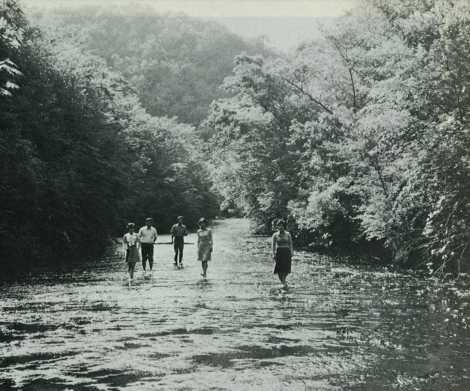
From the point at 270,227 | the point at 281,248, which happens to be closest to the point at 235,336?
the point at 281,248

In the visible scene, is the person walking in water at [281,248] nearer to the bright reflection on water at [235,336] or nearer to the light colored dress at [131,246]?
the bright reflection on water at [235,336]

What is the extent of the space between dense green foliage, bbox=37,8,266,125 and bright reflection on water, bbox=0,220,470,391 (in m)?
56.9

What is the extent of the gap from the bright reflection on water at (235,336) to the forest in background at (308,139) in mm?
3525

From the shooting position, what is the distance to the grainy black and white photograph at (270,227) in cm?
972

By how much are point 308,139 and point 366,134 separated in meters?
7.37

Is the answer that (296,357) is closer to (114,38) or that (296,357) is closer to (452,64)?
(452,64)

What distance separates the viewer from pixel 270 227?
56.2 m

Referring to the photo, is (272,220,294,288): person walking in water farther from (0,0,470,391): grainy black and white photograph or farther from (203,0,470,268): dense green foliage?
(203,0,470,268): dense green foliage

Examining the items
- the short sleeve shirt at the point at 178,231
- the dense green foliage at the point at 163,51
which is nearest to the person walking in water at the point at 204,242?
the short sleeve shirt at the point at 178,231

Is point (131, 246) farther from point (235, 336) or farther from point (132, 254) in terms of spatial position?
point (235, 336)

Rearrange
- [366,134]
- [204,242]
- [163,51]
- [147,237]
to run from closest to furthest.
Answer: [204,242], [147,237], [366,134], [163,51]

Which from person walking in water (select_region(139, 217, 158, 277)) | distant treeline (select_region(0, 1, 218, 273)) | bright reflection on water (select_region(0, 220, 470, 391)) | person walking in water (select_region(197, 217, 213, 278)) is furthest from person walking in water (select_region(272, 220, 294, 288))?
distant treeline (select_region(0, 1, 218, 273))

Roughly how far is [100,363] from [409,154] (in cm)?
1546

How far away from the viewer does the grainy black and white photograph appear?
31.9 ft
